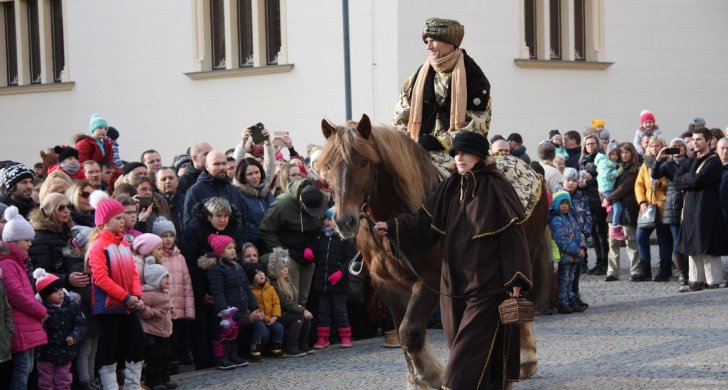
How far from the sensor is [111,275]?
33.1 ft

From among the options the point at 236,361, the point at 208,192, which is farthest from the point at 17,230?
the point at 208,192

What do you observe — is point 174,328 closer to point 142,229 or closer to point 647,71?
point 142,229

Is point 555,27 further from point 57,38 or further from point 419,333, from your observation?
point 419,333

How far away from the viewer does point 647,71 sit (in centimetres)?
2955

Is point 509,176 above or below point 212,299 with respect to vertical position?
above

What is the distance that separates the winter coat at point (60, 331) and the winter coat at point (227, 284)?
1915 millimetres

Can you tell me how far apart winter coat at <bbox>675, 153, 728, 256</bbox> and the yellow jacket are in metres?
0.73

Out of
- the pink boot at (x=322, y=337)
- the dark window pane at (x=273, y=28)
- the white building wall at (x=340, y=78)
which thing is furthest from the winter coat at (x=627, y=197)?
the dark window pane at (x=273, y=28)

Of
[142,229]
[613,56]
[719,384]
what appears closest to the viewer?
[719,384]

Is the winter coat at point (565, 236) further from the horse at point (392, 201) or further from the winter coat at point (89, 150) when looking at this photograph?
the horse at point (392, 201)

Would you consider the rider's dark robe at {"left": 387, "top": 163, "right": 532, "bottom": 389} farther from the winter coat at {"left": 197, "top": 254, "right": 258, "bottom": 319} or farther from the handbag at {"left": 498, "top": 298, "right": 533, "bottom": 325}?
the winter coat at {"left": 197, "top": 254, "right": 258, "bottom": 319}

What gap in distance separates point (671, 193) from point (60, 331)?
9.94m

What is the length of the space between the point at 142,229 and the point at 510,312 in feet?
15.3

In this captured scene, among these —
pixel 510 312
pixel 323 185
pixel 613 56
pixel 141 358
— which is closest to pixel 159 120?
pixel 613 56
